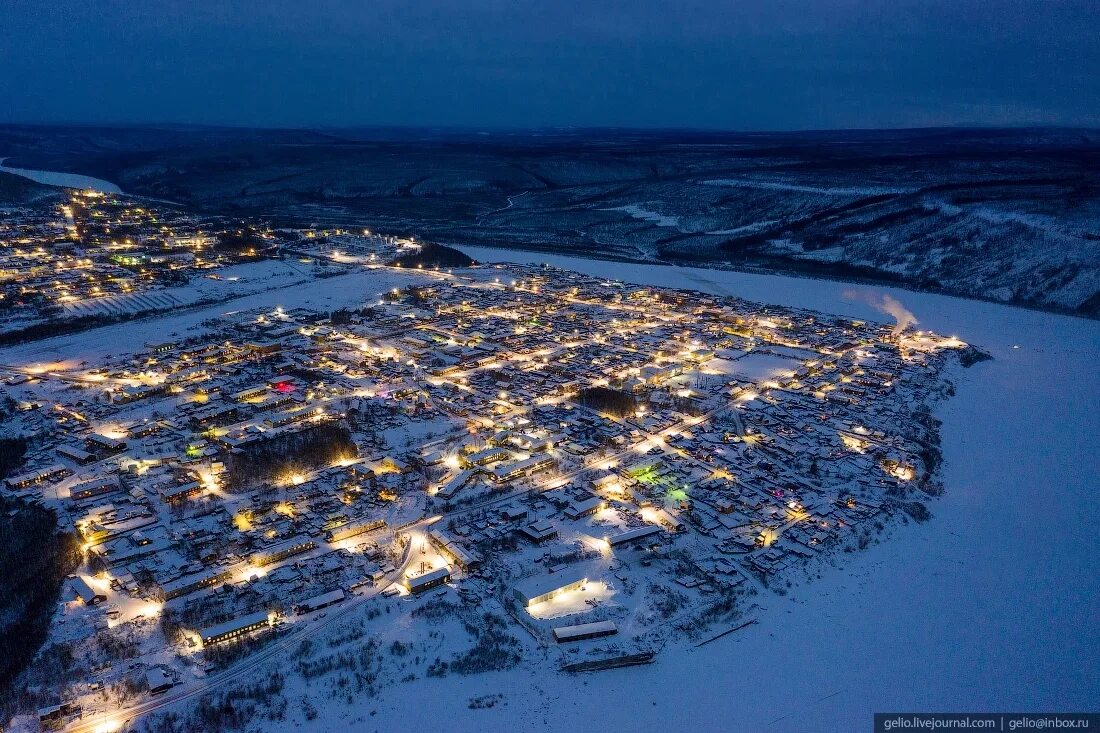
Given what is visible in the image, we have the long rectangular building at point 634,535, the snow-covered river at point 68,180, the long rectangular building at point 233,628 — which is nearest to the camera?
the long rectangular building at point 233,628

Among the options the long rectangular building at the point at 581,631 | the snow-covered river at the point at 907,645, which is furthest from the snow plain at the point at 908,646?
the long rectangular building at the point at 581,631

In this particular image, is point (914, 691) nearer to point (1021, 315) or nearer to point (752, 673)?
point (752, 673)

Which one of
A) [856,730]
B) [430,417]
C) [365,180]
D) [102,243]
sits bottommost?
[856,730]

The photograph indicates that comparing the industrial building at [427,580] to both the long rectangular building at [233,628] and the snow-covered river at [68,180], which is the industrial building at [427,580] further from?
the snow-covered river at [68,180]

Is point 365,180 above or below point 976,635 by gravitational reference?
above

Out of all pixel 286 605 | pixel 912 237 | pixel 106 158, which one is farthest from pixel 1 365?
pixel 106 158

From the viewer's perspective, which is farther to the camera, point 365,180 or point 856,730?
point 365,180

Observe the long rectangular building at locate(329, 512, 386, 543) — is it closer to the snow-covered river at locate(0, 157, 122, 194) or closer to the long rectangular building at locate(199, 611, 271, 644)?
the long rectangular building at locate(199, 611, 271, 644)
